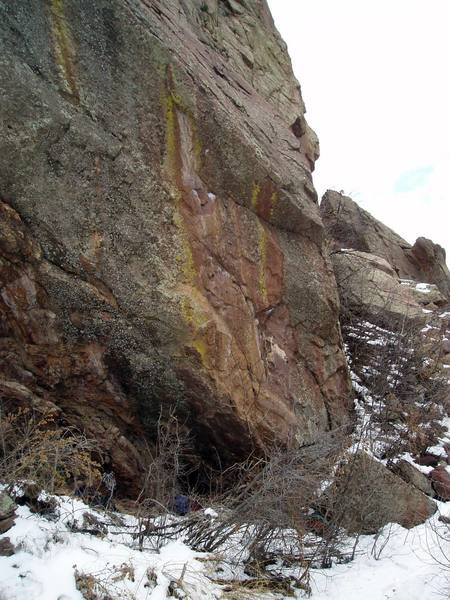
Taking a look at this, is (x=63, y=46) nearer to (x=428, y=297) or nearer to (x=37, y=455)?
(x=37, y=455)

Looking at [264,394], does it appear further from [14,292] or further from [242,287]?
[14,292]

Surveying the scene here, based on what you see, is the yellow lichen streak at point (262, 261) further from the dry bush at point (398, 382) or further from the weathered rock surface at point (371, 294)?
the weathered rock surface at point (371, 294)

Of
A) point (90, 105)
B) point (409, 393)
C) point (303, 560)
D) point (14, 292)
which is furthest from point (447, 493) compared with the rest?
point (90, 105)

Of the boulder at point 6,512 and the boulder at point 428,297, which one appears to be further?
the boulder at point 428,297

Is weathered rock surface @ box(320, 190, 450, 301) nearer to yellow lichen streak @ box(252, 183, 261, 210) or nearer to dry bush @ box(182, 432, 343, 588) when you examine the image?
yellow lichen streak @ box(252, 183, 261, 210)

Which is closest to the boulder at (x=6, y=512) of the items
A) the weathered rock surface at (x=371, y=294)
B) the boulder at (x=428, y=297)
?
the weathered rock surface at (x=371, y=294)

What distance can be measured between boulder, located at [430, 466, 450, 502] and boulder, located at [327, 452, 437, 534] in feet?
1.23

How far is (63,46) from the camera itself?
451 centimetres

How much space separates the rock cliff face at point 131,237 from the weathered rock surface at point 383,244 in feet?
23.7

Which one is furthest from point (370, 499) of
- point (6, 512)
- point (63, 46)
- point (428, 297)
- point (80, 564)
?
point (428, 297)

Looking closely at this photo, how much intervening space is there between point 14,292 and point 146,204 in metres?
1.53

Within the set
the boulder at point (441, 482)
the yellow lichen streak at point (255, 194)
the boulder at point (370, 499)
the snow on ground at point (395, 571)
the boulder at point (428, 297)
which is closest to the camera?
the snow on ground at point (395, 571)

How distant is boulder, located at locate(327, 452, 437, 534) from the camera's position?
491 centimetres

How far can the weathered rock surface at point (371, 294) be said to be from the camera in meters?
8.56
